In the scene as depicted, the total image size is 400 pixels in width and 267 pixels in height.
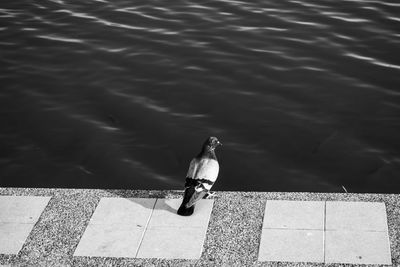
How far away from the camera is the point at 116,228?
27.7 feet

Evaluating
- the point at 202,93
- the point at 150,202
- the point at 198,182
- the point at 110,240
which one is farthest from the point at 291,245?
the point at 202,93

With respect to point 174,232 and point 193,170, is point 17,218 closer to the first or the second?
point 174,232

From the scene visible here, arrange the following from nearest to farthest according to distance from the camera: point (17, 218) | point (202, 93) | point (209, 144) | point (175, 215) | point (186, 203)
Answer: point (186, 203), point (175, 215), point (17, 218), point (209, 144), point (202, 93)

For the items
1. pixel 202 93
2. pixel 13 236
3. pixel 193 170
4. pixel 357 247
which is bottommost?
pixel 202 93

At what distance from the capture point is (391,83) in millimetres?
12648

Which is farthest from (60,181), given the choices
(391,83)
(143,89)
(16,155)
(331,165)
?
(391,83)

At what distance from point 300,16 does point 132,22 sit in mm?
3483

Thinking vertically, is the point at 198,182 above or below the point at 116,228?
above

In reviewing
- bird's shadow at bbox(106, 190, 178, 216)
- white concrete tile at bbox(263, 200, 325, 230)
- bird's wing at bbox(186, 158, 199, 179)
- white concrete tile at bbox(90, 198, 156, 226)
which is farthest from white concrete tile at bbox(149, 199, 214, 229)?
white concrete tile at bbox(263, 200, 325, 230)

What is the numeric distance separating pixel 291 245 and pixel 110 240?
197 centimetres

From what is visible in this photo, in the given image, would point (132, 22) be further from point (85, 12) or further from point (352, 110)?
point (352, 110)

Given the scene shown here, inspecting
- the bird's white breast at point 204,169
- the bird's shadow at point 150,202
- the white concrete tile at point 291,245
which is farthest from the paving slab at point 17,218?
the white concrete tile at point 291,245

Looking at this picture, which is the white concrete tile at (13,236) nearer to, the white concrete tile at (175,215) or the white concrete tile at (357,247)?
the white concrete tile at (175,215)

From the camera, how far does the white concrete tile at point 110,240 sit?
805 cm
